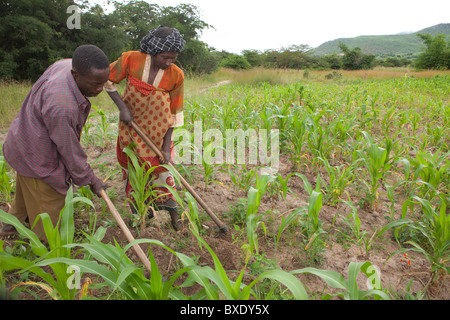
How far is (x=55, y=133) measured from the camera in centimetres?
146

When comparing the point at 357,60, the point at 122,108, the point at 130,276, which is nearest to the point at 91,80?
the point at 122,108

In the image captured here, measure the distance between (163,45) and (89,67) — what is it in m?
0.53

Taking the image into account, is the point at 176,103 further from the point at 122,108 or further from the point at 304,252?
the point at 304,252

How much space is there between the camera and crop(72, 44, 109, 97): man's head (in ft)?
4.73

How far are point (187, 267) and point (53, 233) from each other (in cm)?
69

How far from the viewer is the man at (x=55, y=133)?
145cm

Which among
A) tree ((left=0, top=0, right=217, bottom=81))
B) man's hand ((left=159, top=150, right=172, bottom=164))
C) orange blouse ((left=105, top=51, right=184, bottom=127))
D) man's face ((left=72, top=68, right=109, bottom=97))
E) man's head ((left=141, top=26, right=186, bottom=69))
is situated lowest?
man's hand ((left=159, top=150, right=172, bottom=164))

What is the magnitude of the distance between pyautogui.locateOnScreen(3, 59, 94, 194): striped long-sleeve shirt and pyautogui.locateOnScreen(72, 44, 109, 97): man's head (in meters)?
0.06

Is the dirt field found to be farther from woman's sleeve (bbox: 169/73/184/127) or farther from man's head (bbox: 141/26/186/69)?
man's head (bbox: 141/26/186/69)

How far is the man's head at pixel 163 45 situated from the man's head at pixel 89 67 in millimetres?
432

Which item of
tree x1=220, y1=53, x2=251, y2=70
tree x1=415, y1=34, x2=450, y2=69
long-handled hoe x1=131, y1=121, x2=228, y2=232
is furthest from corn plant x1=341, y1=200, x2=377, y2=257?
tree x1=415, y1=34, x2=450, y2=69

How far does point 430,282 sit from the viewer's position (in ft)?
5.52
